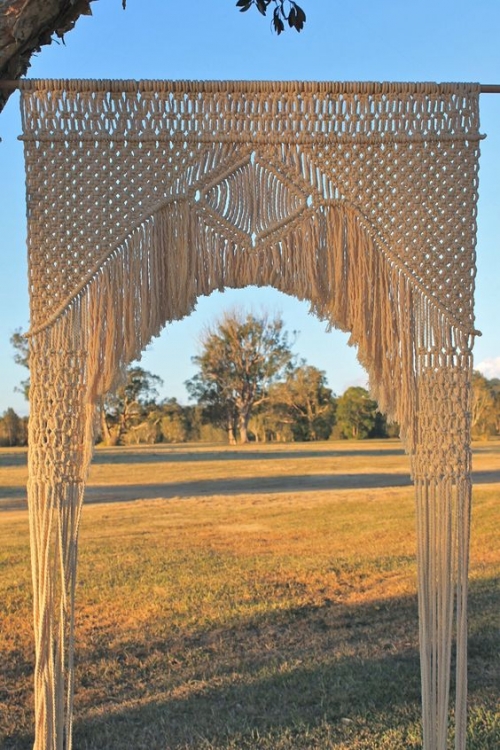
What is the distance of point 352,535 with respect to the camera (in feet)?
19.5

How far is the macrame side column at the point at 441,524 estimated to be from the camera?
1.73 metres

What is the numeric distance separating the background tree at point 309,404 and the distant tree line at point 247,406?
0.03 m

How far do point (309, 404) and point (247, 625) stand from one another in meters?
14.5

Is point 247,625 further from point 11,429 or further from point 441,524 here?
point 11,429

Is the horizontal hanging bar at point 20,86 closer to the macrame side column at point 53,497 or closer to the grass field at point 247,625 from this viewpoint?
the macrame side column at point 53,497

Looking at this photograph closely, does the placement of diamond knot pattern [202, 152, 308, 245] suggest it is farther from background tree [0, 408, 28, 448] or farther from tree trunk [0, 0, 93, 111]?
background tree [0, 408, 28, 448]

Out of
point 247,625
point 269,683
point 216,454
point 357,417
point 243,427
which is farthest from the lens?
point 243,427

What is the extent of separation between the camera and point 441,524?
175 cm

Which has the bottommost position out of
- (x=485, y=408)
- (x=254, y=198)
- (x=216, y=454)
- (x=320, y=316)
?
(x=216, y=454)

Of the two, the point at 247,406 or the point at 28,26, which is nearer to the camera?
the point at 28,26

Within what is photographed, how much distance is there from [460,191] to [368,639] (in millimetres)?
2288

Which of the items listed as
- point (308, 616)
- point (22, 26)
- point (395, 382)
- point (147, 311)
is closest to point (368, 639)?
point (308, 616)

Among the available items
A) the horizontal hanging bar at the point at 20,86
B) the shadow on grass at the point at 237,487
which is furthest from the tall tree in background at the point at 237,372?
the horizontal hanging bar at the point at 20,86

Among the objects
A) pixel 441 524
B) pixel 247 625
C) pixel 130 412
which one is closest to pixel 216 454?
pixel 130 412
